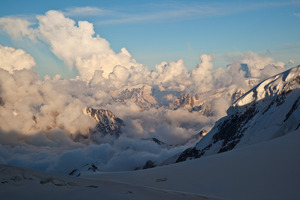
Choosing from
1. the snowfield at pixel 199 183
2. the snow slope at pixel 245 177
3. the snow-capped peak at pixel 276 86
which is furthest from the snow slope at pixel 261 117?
the snowfield at pixel 199 183

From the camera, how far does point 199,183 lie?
2098 centimetres

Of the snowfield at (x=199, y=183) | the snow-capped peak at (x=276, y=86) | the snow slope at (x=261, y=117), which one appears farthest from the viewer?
the snow-capped peak at (x=276, y=86)

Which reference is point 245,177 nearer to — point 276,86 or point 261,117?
point 261,117

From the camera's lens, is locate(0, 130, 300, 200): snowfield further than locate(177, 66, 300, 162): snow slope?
No

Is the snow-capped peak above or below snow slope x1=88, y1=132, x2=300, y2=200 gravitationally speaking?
above

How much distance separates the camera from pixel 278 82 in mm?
144625

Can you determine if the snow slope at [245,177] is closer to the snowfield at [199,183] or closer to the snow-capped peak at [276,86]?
the snowfield at [199,183]

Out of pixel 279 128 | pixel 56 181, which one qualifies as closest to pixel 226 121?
pixel 279 128

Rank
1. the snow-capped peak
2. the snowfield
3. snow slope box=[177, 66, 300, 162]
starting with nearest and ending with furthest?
the snowfield
snow slope box=[177, 66, 300, 162]
the snow-capped peak

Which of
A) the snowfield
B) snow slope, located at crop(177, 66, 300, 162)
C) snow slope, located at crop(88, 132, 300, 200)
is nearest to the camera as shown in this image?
the snowfield

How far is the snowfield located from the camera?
48.7ft

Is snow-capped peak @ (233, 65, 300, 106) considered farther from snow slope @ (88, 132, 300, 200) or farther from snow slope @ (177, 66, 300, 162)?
snow slope @ (88, 132, 300, 200)

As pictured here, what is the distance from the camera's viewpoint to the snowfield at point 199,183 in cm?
1484

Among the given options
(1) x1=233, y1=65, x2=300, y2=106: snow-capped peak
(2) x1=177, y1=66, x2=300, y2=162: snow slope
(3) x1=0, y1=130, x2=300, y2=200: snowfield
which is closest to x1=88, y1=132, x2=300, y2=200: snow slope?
(3) x1=0, y1=130, x2=300, y2=200: snowfield
